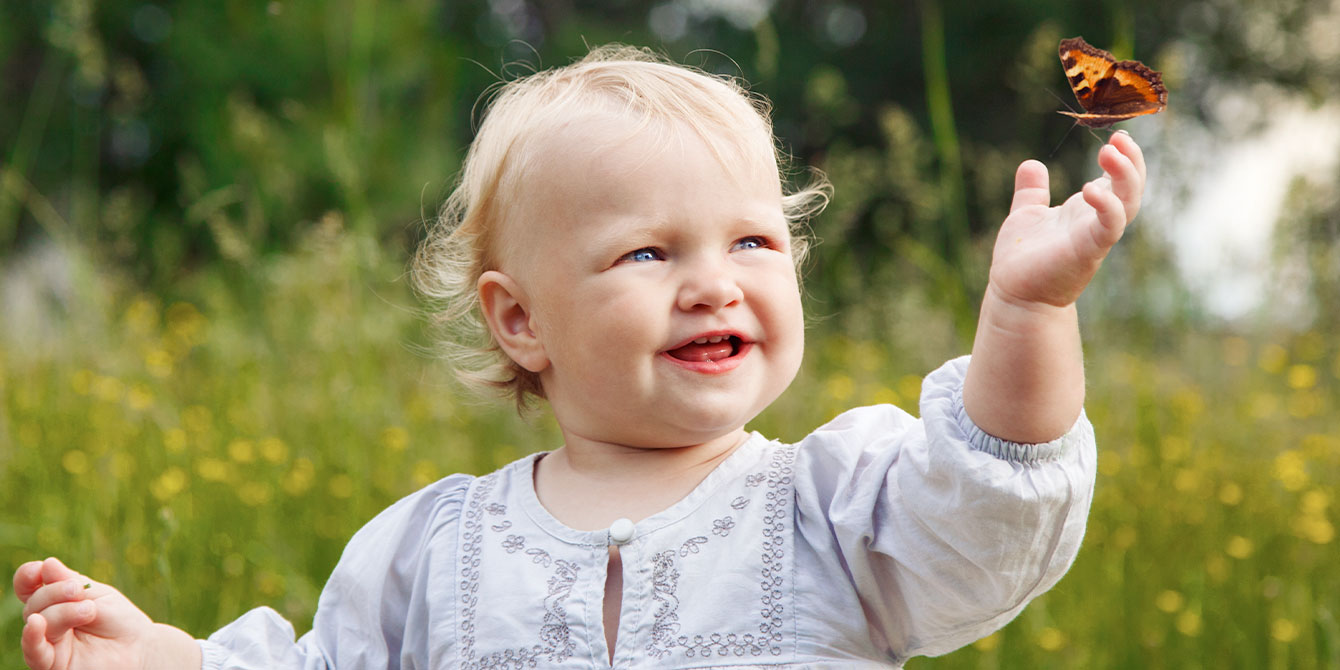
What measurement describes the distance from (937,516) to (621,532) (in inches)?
14.3

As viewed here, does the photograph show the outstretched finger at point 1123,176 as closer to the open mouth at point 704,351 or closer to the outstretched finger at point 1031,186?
the outstretched finger at point 1031,186

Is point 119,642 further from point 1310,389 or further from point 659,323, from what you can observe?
point 1310,389

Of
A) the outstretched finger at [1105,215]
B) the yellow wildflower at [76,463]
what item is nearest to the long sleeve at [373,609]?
the outstretched finger at [1105,215]

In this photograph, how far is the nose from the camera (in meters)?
1.31

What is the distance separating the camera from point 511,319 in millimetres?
1518

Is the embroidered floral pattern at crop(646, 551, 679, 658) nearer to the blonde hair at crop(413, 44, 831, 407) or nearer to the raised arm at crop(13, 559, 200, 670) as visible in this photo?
the blonde hair at crop(413, 44, 831, 407)

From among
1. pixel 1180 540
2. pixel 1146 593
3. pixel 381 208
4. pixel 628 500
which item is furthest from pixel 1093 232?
pixel 381 208

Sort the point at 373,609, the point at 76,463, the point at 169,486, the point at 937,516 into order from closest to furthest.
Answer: the point at 937,516 < the point at 373,609 < the point at 169,486 < the point at 76,463

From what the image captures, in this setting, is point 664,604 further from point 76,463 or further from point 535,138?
point 76,463

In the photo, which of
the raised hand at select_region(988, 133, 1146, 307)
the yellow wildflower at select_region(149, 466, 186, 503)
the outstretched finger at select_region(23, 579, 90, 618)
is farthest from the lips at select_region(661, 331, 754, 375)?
the yellow wildflower at select_region(149, 466, 186, 503)

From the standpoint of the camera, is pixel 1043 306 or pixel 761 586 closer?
pixel 1043 306

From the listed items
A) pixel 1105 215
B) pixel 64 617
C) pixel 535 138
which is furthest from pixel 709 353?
pixel 64 617

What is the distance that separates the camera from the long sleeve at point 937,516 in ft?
3.69

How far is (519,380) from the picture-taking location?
1.67 m
